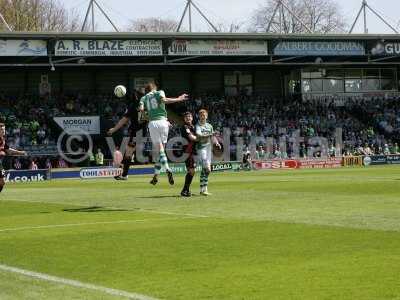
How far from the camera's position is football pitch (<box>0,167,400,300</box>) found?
23.9 ft

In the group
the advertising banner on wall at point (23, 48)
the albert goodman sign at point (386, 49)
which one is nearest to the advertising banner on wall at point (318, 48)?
the albert goodman sign at point (386, 49)

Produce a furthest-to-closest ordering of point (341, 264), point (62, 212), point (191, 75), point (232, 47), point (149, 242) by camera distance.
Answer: point (191, 75)
point (232, 47)
point (62, 212)
point (149, 242)
point (341, 264)

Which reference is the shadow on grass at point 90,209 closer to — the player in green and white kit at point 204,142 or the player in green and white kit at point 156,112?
the player in green and white kit at point 156,112

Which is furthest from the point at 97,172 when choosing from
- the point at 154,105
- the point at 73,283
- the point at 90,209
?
the point at 73,283

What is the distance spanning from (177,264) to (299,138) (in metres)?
46.2

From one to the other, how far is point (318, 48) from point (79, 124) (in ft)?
56.2

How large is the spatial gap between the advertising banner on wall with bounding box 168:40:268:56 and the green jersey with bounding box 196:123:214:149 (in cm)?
3292

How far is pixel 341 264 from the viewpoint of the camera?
840 cm

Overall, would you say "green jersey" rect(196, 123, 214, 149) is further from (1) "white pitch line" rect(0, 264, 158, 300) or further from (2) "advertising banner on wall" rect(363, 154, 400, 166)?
(2) "advertising banner on wall" rect(363, 154, 400, 166)

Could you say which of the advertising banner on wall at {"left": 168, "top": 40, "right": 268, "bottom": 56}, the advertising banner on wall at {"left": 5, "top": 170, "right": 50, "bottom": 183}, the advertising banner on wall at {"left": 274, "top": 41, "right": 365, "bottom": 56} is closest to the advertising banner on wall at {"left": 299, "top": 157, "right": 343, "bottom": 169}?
the advertising banner on wall at {"left": 274, "top": 41, "right": 365, "bottom": 56}

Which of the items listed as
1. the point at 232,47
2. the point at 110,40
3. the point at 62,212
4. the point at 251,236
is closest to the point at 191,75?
the point at 232,47

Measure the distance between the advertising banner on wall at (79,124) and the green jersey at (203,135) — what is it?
31437 millimetres

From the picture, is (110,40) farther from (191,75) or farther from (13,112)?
(191,75)

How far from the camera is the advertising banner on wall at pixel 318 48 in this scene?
54.2 m
